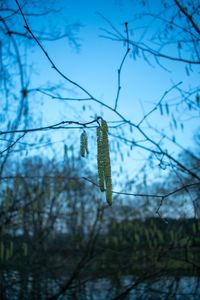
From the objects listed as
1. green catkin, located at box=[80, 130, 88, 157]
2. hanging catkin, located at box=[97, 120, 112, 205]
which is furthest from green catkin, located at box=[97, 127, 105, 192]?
green catkin, located at box=[80, 130, 88, 157]

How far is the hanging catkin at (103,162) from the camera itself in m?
1.13

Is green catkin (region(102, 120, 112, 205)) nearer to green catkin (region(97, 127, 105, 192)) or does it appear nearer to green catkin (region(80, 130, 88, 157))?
green catkin (region(97, 127, 105, 192))

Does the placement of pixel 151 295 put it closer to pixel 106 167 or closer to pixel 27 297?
pixel 27 297

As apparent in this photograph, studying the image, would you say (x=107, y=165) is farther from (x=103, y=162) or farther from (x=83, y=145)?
(x=83, y=145)

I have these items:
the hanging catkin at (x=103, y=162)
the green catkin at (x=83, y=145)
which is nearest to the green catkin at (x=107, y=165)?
the hanging catkin at (x=103, y=162)

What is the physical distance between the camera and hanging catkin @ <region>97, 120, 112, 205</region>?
113 cm

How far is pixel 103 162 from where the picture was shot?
118cm

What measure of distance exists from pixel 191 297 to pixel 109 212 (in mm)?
11807

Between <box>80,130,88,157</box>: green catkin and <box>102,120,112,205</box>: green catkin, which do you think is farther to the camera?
<box>80,130,88,157</box>: green catkin

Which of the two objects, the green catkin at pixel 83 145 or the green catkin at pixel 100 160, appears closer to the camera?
the green catkin at pixel 100 160

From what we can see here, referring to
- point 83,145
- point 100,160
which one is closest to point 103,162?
point 100,160

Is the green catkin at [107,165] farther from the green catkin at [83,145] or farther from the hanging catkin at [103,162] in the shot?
the green catkin at [83,145]

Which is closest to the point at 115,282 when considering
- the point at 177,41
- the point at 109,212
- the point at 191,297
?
the point at 191,297

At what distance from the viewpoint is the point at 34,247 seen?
596cm
